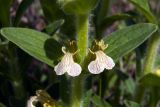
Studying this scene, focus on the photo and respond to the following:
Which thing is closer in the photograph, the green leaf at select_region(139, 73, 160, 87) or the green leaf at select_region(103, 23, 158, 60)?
the green leaf at select_region(103, 23, 158, 60)

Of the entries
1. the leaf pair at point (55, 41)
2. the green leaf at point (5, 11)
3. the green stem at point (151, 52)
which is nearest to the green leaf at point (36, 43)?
the leaf pair at point (55, 41)

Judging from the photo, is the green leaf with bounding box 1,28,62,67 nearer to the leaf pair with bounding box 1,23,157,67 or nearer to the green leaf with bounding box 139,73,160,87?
the leaf pair with bounding box 1,23,157,67

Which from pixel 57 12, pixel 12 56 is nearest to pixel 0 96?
pixel 12 56

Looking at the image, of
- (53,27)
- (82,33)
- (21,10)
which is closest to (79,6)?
(82,33)

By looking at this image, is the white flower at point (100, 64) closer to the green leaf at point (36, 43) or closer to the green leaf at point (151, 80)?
the green leaf at point (36, 43)

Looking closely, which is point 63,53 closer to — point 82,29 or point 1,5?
point 82,29

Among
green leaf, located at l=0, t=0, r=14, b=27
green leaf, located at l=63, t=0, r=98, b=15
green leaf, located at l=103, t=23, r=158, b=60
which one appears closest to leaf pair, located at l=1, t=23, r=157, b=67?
green leaf, located at l=103, t=23, r=158, b=60
